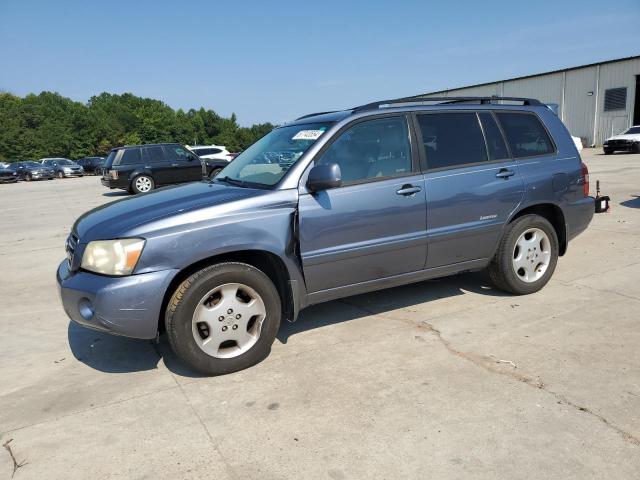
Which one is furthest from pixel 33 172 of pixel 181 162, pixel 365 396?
pixel 365 396

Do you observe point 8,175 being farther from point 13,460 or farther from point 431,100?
point 13,460

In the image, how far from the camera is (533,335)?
3885mm

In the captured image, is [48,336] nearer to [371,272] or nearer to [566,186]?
[371,272]

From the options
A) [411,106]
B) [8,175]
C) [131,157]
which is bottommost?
[8,175]

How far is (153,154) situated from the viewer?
17266mm

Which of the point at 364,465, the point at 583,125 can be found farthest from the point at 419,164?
the point at 583,125

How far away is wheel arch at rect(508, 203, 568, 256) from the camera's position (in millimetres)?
4777

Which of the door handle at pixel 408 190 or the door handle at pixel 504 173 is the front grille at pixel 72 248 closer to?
the door handle at pixel 408 190

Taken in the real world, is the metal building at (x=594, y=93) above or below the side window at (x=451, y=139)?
above

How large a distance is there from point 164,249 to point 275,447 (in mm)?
1395

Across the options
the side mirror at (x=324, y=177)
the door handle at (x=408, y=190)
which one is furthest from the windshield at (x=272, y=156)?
the door handle at (x=408, y=190)

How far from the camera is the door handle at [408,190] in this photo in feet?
13.0

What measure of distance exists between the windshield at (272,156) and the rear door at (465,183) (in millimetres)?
956

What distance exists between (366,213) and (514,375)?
1503 mm
